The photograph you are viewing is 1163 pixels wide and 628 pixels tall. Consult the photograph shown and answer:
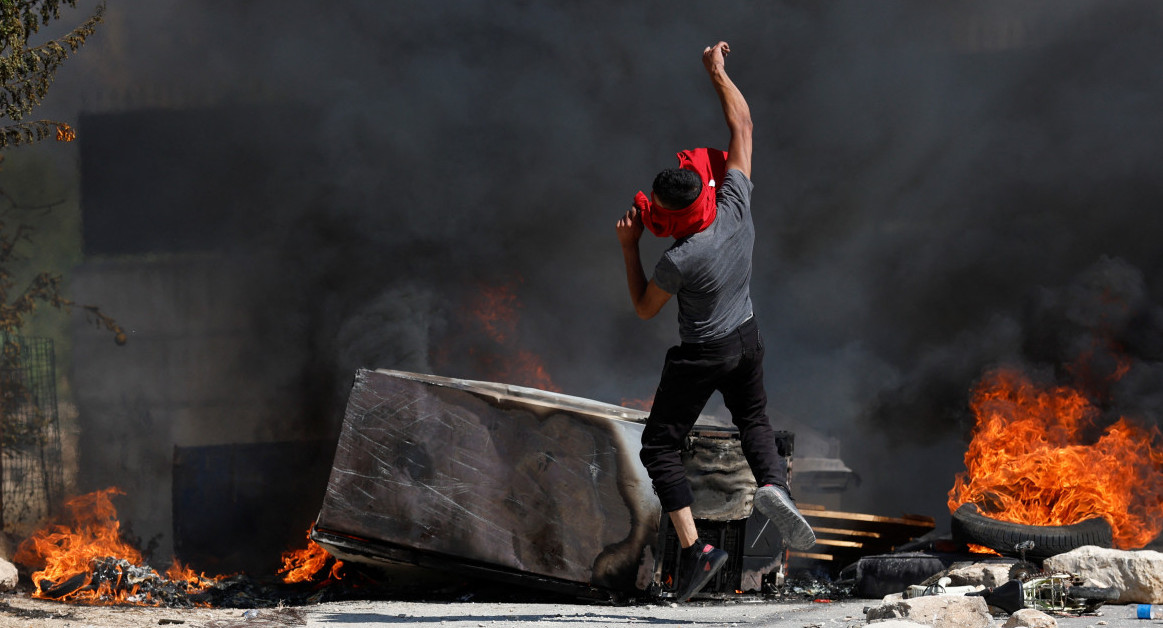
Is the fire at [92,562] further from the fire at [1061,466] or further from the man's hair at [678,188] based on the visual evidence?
the fire at [1061,466]

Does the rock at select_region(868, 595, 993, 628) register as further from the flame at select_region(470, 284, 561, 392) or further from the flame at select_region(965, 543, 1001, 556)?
the flame at select_region(470, 284, 561, 392)

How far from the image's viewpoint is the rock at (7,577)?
6.70 meters

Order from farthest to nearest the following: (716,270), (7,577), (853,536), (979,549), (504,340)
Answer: (504,340), (853,536), (7,577), (979,549), (716,270)

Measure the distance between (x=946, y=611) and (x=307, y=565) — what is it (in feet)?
18.5

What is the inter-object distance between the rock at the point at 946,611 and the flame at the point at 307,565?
4285 millimetres

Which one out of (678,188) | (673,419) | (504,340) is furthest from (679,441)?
(504,340)

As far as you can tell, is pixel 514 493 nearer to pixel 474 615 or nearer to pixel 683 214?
pixel 474 615

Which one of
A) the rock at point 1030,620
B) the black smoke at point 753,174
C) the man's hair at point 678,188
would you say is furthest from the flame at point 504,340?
the rock at point 1030,620

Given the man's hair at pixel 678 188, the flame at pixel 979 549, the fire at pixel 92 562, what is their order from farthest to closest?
the fire at pixel 92 562 → the flame at pixel 979 549 → the man's hair at pixel 678 188

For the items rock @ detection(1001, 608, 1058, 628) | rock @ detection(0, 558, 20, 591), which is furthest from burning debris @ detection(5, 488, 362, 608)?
rock @ detection(1001, 608, 1058, 628)

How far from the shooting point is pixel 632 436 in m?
5.55

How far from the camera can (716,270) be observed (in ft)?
12.4

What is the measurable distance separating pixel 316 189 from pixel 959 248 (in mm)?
6781

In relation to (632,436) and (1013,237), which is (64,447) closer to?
(632,436)
